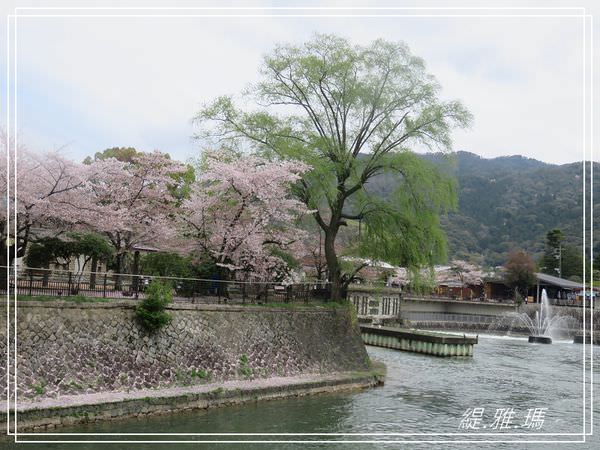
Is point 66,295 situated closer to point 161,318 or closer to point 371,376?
point 161,318

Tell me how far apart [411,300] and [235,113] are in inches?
1747

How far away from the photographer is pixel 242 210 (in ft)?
72.2

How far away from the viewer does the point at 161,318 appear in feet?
54.1

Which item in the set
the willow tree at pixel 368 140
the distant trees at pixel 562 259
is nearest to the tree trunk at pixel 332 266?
the willow tree at pixel 368 140

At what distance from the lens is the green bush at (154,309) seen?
646 inches

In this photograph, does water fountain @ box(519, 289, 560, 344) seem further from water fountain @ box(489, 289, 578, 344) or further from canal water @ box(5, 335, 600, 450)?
canal water @ box(5, 335, 600, 450)

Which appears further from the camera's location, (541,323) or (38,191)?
(541,323)

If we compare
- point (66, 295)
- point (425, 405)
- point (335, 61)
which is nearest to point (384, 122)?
point (335, 61)

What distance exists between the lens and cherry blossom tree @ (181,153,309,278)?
21484 mm

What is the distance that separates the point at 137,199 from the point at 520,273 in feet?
193

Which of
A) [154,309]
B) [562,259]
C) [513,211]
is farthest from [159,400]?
[513,211]

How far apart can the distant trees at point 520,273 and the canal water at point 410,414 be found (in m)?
45.0

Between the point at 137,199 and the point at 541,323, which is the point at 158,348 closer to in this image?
the point at 137,199

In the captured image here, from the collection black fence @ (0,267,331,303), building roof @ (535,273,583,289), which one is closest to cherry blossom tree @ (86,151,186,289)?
Answer: black fence @ (0,267,331,303)
